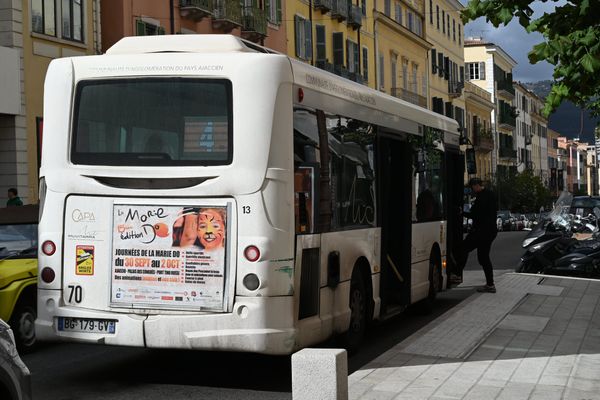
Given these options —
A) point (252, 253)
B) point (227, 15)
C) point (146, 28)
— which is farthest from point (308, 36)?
point (252, 253)

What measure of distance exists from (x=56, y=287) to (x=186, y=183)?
145cm

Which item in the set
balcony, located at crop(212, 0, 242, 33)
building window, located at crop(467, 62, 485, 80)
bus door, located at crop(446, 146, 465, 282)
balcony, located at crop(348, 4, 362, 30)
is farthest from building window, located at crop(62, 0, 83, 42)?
building window, located at crop(467, 62, 485, 80)

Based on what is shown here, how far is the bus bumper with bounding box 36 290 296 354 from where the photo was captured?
8258 mm

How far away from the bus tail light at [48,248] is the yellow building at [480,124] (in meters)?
70.6

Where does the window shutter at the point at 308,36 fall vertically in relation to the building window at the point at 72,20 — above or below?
above

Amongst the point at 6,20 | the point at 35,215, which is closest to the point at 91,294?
the point at 35,215

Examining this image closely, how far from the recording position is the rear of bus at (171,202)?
27.3ft

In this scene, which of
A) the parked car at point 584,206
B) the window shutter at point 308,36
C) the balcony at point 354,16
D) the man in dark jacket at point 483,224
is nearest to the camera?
the man in dark jacket at point 483,224

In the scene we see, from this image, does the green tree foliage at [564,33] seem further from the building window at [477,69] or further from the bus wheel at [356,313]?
the building window at [477,69]

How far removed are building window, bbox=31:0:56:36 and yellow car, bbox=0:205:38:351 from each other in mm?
15427

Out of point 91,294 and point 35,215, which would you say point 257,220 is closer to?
point 91,294

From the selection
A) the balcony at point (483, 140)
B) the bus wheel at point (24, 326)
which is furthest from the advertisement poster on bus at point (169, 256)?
the balcony at point (483, 140)

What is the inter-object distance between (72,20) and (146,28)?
3619 millimetres

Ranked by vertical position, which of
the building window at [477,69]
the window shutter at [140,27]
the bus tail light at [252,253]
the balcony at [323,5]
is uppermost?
the building window at [477,69]
